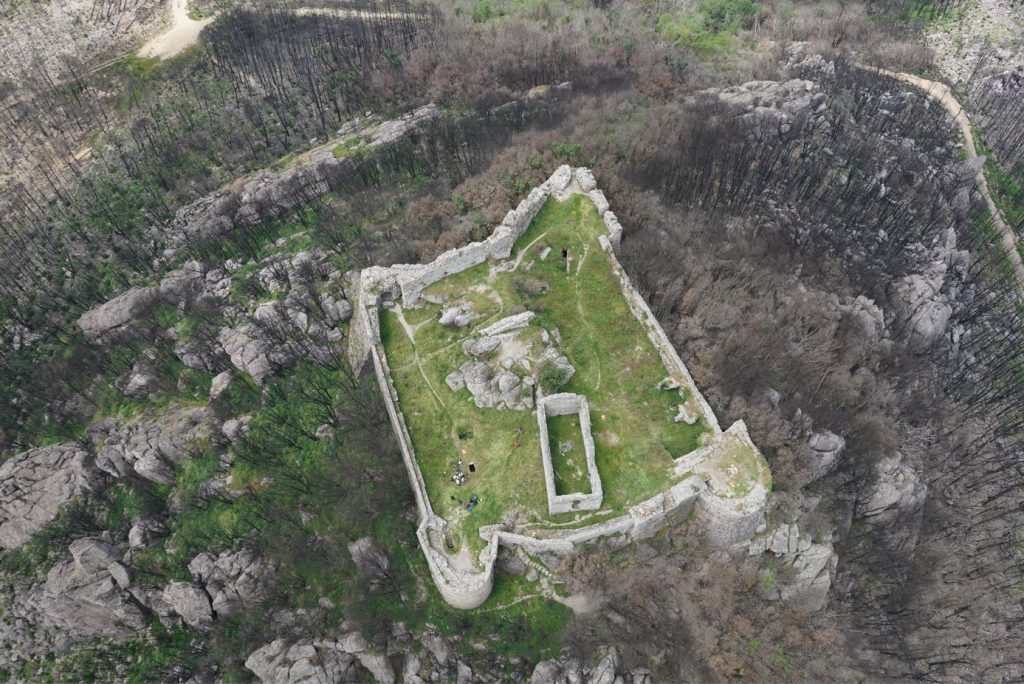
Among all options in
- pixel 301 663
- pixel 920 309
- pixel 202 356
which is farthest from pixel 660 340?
pixel 202 356

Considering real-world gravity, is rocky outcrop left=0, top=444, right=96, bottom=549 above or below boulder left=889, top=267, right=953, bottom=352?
above

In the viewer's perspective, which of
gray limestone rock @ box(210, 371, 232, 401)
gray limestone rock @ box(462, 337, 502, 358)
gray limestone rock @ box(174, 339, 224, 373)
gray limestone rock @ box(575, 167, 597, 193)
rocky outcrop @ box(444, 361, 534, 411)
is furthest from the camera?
gray limestone rock @ box(575, 167, 597, 193)

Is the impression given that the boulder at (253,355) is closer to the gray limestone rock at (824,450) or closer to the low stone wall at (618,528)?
the low stone wall at (618,528)

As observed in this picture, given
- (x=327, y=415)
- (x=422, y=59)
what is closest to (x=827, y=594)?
(x=327, y=415)

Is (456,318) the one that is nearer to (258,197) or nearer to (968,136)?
(258,197)

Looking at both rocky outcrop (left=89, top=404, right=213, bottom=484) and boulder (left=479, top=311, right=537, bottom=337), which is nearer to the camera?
boulder (left=479, top=311, right=537, bottom=337)

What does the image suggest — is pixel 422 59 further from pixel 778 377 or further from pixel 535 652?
pixel 535 652

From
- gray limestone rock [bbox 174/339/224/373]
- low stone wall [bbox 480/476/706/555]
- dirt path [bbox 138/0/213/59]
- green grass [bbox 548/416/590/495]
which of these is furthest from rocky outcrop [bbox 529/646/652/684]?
dirt path [bbox 138/0/213/59]

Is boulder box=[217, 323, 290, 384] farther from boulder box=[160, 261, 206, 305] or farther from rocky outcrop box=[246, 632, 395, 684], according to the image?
rocky outcrop box=[246, 632, 395, 684]
